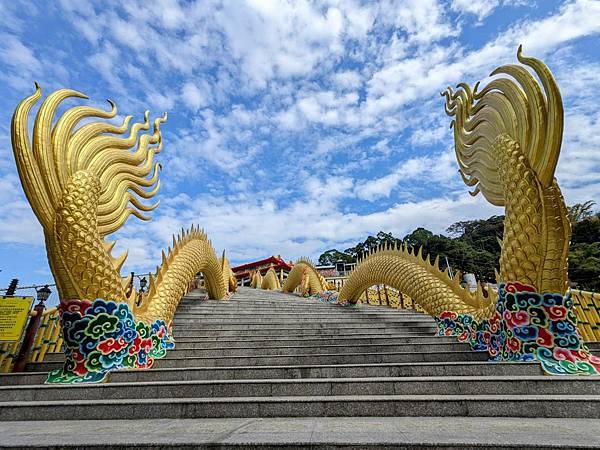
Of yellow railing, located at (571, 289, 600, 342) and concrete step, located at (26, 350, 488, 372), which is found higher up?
yellow railing, located at (571, 289, 600, 342)

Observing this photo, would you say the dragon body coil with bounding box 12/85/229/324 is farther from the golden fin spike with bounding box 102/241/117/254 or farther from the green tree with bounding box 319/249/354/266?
the green tree with bounding box 319/249/354/266

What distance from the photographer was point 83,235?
432 centimetres

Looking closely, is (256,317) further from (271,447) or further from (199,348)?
(271,447)

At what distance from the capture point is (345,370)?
12.2 feet

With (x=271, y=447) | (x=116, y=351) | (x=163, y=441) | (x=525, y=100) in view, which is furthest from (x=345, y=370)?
(x=525, y=100)

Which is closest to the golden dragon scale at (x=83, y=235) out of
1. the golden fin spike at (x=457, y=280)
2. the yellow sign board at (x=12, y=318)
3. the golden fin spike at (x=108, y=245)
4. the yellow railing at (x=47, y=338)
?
the golden fin spike at (x=108, y=245)

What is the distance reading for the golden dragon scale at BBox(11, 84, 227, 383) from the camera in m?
4.11

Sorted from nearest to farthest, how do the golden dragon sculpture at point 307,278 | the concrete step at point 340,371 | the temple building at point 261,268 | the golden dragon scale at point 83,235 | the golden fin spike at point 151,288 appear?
the concrete step at point 340,371 → the golden dragon scale at point 83,235 → the golden fin spike at point 151,288 → the golden dragon sculpture at point 307,278 → the temple building at point 261,268

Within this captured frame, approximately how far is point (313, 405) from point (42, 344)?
482 cm

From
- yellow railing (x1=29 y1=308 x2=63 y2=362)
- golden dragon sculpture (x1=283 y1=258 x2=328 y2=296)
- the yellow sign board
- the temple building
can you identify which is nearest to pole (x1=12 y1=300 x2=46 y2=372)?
yellow railing (x1=29 y1=308 x2=63 y2=362)

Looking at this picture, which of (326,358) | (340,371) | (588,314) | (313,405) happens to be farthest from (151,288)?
(588,314)

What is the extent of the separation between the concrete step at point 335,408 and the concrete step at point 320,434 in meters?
0.09

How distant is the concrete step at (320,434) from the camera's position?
191cm

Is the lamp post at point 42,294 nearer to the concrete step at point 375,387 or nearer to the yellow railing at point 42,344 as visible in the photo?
the yellow railing at point 42,344
